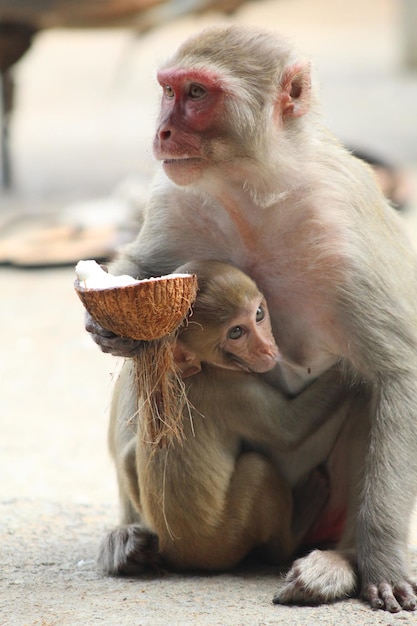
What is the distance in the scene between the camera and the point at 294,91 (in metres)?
4.51

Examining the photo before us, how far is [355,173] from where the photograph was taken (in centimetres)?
466

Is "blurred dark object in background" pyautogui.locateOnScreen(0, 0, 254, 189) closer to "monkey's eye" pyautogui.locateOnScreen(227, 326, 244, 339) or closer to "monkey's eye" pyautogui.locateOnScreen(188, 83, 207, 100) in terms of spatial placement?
"monkey's eye" pyautogui.locateOnScreen(188, 83, 207, 100)

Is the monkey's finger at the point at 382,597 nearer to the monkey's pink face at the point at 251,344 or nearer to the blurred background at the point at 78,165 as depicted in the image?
the monkey's pink face at the point at 251,344

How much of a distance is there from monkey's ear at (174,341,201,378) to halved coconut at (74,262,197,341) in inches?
9.6

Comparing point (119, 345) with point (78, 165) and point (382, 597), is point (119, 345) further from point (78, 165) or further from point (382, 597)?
point (78, 165)

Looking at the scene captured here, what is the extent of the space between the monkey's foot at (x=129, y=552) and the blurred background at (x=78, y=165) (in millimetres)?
686

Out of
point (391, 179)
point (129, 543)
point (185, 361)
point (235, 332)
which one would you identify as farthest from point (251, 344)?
point (391, 179)

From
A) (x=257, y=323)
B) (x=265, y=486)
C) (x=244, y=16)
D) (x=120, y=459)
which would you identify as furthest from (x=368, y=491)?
(x=244, y=16)

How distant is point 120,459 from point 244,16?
24459 mm

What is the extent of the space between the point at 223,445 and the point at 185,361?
359mm

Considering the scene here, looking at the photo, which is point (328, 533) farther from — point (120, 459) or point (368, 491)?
point (120, 459)

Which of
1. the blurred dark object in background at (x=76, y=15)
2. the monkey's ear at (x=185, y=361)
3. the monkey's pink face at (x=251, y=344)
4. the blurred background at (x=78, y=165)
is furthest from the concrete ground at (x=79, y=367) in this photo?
the blurred dark object in background at (x=76, y=15)

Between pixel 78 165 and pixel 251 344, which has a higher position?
pixel 251 344

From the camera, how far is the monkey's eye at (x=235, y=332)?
445 centimetres
